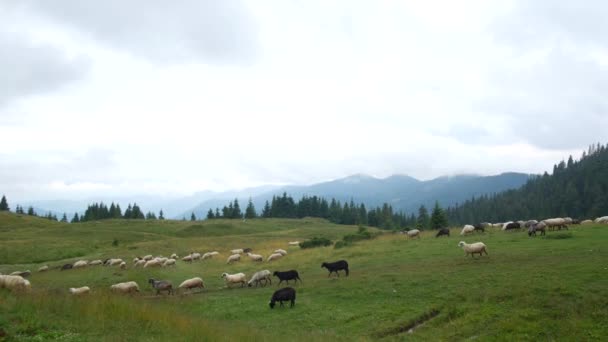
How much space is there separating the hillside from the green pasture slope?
123 m

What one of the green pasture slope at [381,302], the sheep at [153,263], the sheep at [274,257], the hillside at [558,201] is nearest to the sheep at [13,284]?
the green pasture slope at [381,302]

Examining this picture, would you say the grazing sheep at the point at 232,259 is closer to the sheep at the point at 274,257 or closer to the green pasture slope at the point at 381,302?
the sheep at the point at 274,257

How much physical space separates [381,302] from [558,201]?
487ft

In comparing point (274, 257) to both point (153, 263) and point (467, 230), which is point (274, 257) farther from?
point (467, 230)

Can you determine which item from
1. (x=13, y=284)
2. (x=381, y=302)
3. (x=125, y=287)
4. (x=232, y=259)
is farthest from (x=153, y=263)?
(x=381, y=302)

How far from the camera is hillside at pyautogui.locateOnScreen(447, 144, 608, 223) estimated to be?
135375 millimetres

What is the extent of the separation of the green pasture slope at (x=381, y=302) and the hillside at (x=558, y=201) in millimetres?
122610

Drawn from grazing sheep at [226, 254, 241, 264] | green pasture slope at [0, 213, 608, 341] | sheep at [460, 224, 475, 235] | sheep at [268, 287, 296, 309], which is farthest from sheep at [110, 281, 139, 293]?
sheep at [460, 224, 475, 235]

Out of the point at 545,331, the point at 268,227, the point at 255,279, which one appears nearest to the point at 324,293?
the point at 255,279

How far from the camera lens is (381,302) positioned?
70.0 ft

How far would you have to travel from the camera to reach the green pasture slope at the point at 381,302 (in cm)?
1422

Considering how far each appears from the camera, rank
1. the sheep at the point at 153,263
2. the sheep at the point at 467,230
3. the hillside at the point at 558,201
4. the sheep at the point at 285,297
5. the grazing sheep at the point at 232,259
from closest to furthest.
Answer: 1. the sheep at the point at 285,297
2. the sheep at the point at 467,230
3. the sheep at the point at 153,263
4. the grazing sheep at the point at 232,259
5. the hillside at the point at 558,201

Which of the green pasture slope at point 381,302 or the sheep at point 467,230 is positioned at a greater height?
the sheep at point 467,230

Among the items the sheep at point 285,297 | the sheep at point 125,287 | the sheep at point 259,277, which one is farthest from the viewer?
the sheep at point 259,277
